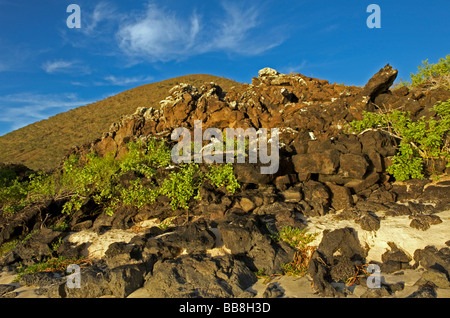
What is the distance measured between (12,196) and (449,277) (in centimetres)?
1069

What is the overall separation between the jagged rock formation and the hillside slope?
21.1 m

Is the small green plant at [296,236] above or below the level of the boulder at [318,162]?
below

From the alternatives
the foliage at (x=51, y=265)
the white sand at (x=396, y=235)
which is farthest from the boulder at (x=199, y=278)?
the foliage at (x=51, y=265)

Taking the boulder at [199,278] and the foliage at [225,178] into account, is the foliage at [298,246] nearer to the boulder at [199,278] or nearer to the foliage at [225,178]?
the boulder at [199,278]

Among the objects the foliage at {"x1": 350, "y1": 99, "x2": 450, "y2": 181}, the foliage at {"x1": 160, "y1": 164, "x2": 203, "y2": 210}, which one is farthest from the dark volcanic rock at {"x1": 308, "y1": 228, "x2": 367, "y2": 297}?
the foliage at {"x1": 160, "y1": 164, "x2": 203, "y2": 210}

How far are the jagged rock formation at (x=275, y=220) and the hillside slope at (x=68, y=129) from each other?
2106 centimetres

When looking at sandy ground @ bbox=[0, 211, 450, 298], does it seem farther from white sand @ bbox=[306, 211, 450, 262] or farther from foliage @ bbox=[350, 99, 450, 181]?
foliage @ bbox=[350, 99, 450, 181]

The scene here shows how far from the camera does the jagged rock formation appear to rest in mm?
4305

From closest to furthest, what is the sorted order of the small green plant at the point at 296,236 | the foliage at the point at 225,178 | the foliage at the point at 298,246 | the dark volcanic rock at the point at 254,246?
the foliage at the point at 298,246, the dark volcanic rock at the point at 254,246, the small green plant at the point at 296,236, the foliage at the point at 225,178

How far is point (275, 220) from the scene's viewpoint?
5.84 metres

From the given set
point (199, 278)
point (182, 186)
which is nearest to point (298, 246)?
point (199, 278)

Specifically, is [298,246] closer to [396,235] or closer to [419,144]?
[396,235]

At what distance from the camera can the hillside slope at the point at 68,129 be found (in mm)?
28278
